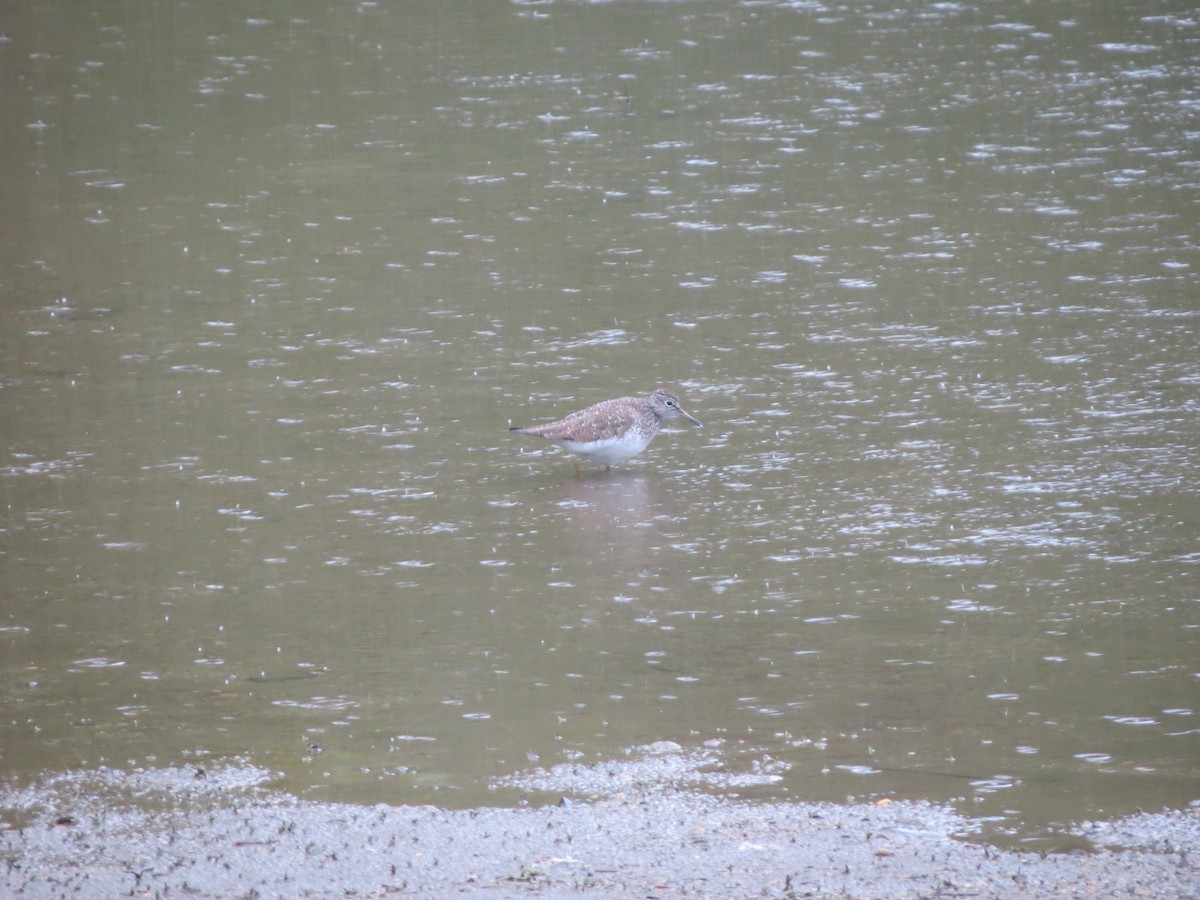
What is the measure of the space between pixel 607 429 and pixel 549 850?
527cm

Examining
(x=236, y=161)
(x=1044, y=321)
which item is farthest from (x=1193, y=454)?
(x=236, y=161)

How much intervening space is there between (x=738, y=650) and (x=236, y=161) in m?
12.9

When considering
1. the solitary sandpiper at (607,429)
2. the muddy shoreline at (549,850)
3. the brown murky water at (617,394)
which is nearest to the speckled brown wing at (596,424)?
the solitary sandpiper at (607,429)

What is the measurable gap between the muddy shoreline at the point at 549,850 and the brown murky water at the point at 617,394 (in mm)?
342

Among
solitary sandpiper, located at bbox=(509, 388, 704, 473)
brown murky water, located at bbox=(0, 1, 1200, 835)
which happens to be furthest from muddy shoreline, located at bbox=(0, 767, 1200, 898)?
solitary sandpiper, located at bbox=(509, 388, 704, 473)

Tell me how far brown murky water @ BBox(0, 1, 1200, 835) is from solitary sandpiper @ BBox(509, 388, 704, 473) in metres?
0.41

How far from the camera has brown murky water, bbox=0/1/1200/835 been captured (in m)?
8.26

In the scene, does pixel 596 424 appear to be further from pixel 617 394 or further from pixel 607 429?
pixel 617 394

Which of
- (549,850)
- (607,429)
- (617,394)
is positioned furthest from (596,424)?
(549,850)

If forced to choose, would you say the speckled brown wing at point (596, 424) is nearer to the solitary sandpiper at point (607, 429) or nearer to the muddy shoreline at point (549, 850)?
the solitary sandpiper at point (607, 429)

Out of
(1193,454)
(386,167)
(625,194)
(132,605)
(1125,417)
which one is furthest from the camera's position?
(386,167)

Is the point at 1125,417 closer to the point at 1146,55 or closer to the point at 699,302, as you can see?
the point at 699,302

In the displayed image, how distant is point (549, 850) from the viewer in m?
6.68

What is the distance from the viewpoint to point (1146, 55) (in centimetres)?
2258
